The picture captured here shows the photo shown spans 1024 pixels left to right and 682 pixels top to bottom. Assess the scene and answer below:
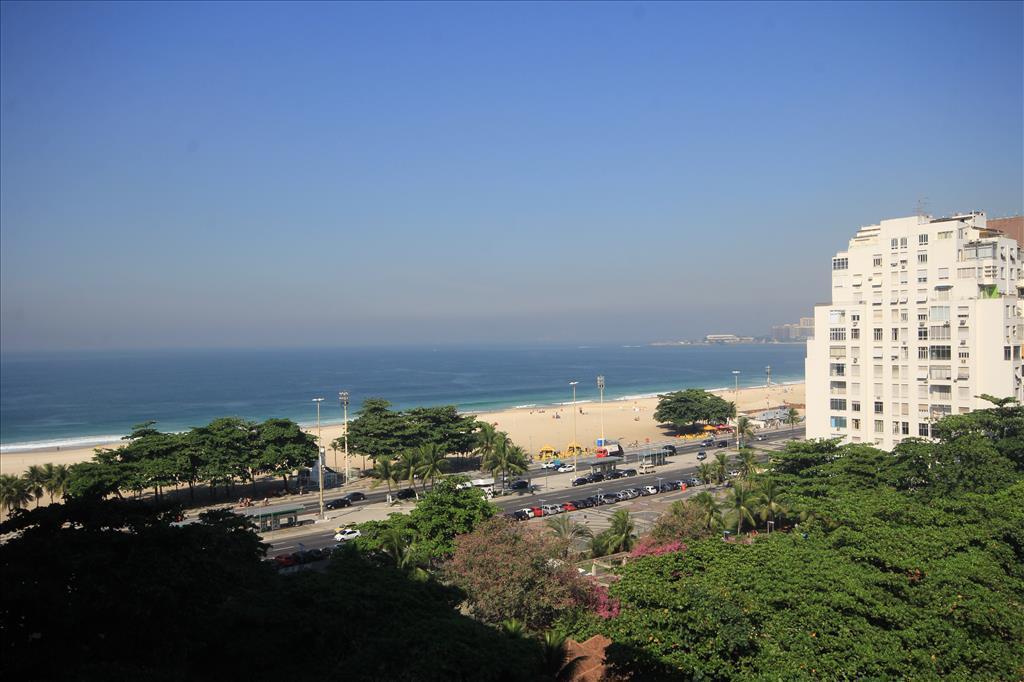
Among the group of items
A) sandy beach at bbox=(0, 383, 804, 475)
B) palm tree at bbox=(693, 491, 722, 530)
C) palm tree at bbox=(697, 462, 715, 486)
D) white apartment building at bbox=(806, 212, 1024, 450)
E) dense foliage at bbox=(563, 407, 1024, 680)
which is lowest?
sandy beach at bbox=(0, 383, 804, 475)

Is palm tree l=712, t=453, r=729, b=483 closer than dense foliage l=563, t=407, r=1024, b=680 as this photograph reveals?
No

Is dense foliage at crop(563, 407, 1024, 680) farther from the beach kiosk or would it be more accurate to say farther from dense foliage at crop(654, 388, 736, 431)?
dense foliage at crop(654, 388, 736, 431)

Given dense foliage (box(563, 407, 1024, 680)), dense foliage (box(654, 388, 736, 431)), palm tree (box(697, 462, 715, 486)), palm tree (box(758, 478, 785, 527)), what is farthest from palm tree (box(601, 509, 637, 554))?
dense foliage (box(654, 388, 736, 431))

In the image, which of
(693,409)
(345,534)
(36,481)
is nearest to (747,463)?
(345,534)

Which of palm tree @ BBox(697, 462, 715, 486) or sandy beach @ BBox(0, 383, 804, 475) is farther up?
palm tree @ BBox(697, 462, 715, 486)

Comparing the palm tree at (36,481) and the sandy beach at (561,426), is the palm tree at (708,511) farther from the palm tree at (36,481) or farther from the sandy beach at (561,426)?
the palm tree at (36,481)

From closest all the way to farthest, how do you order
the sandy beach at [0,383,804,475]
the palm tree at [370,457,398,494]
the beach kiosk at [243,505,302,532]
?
the beach kiosk at [243,505,302,532]
the palm tree at [370,457,398,494]
the sandy beach at [0,383,804,475]

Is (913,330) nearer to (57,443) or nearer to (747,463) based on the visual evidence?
(747,463)

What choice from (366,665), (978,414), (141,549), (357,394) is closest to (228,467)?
(141,549)
